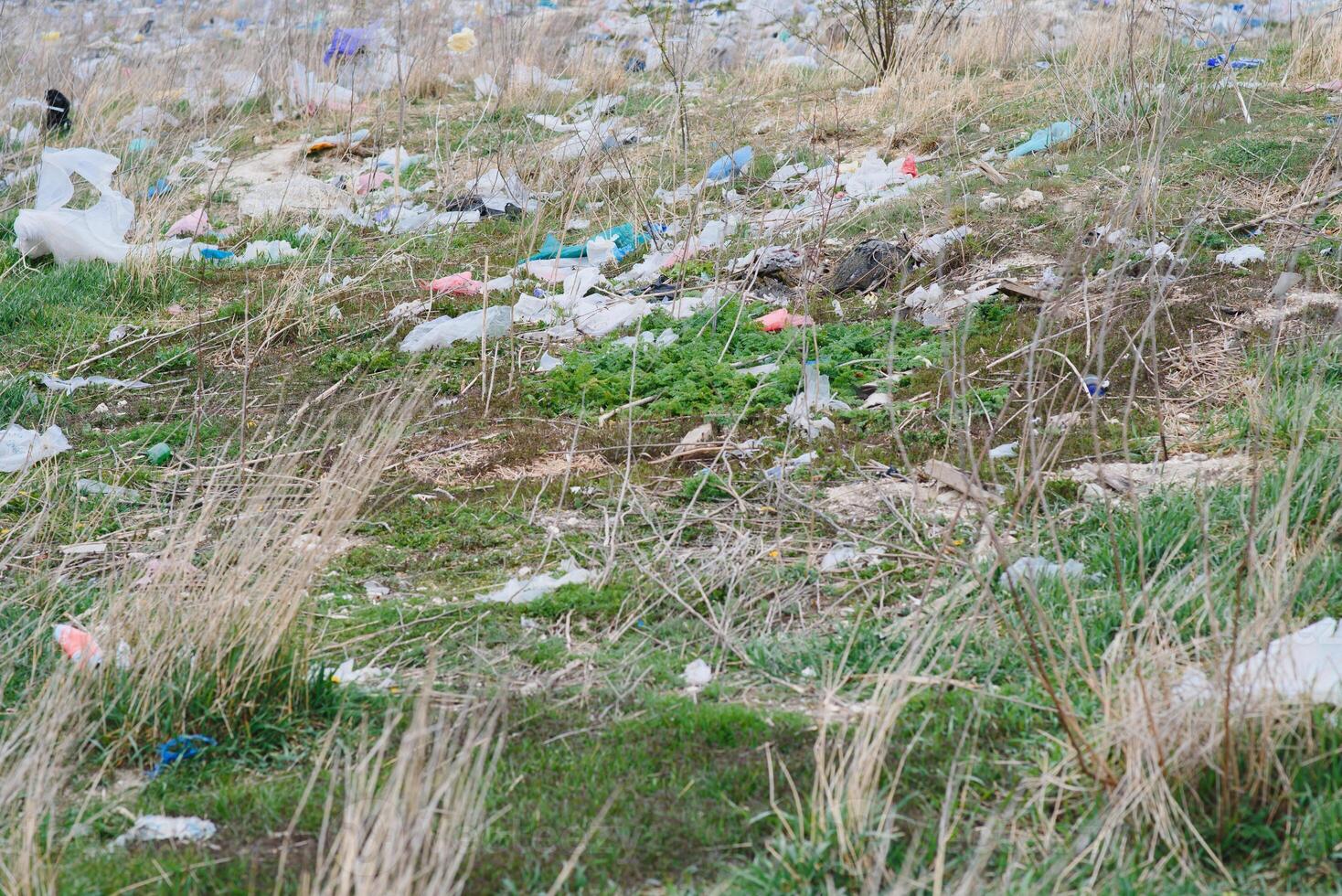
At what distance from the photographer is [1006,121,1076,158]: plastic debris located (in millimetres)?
6203

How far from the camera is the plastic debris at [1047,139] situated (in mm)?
6203

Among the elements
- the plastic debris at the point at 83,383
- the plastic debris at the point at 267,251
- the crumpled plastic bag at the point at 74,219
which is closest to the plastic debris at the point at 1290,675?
the plastic debris at the point at 83,383

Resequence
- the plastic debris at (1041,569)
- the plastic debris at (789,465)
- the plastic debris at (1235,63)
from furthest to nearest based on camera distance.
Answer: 1. the plastic debris at (1235,63)
2. the plastic debris at (789,465)
3. the plastic debris at (1041,569)

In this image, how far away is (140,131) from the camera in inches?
310

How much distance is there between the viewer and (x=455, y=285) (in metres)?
5.44

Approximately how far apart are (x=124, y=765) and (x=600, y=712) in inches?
37.4

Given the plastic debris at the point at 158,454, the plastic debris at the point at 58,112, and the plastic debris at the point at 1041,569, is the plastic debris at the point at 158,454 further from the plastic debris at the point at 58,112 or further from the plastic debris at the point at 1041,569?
the plastic debris at the point at 58,112

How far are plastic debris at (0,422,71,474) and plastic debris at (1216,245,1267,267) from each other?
4.26m

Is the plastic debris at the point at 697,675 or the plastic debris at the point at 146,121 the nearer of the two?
the plastic debris at the point at 697,675

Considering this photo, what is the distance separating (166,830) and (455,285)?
139 inches

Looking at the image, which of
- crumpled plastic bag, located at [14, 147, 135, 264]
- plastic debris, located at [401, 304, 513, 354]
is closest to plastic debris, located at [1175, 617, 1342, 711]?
plastic debris, located at [401, 304, 513, 354]

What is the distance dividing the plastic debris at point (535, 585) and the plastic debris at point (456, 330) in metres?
1.76

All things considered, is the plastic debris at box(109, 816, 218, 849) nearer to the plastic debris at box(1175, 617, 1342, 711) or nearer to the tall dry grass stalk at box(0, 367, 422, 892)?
the tall dry grass stalk at box(0, 367, 422, 892)

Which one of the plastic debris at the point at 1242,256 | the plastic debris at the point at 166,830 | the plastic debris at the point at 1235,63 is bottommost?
the plastic debris at the point at 166,830
